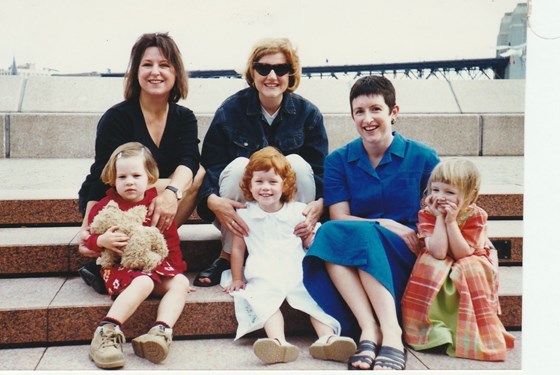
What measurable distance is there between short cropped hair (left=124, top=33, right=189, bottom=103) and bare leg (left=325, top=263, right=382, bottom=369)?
139 centimetres

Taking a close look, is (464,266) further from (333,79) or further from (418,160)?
(333,79)

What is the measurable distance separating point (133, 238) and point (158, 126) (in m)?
0.82

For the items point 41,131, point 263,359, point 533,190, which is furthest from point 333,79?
point 263,359

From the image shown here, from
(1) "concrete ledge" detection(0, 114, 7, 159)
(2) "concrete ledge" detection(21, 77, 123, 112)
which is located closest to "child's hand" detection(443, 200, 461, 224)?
(2) "concrete ledge" detection(21, 77, 123, 112)

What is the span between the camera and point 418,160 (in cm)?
299

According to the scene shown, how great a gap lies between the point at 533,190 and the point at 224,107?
5.69 ft

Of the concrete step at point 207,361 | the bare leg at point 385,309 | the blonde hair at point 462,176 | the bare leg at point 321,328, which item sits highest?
the blonde hair at point 462,176

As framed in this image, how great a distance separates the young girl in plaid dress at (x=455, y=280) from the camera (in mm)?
2617

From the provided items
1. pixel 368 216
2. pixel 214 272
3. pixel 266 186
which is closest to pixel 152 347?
pixel 214 272

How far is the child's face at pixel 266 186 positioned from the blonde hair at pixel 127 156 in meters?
0.51

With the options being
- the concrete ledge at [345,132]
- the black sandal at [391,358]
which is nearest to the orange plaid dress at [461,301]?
the black sandal at [391,358]

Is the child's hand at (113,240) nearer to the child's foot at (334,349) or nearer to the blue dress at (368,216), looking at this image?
the blue dress at (368,216)

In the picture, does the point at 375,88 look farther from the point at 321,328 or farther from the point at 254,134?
the point at 321,328

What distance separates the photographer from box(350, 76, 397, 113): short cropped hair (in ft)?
9.54
